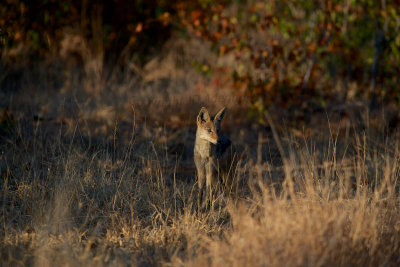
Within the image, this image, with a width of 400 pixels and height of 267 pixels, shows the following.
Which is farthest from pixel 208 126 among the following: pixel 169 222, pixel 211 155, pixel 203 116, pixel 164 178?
pixel 169 222

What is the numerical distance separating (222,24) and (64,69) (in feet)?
13.6

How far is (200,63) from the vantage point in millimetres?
9383

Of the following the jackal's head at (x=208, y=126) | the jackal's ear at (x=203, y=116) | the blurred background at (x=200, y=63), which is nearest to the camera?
the jackal's head at (x=208, y=126)

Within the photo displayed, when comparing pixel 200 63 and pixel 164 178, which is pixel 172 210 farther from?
pixel 200 63

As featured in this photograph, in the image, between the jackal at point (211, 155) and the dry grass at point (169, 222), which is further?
the jackal at point (211, 155)

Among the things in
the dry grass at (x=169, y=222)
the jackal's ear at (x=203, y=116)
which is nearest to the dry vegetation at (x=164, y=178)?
the dry grass at (x=169, y=222)

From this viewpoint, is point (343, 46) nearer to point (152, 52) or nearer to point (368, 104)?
point (368, 104)

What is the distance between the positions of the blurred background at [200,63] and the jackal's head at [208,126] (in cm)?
229

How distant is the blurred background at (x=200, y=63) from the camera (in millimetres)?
8453

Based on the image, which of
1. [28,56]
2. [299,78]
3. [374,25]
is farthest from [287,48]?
[28,56]

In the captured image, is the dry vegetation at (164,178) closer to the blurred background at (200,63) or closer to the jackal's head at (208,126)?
the blurred background at (200,63)

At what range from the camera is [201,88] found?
9438 millimetres

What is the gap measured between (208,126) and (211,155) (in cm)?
35

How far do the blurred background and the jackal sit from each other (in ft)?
7.62
